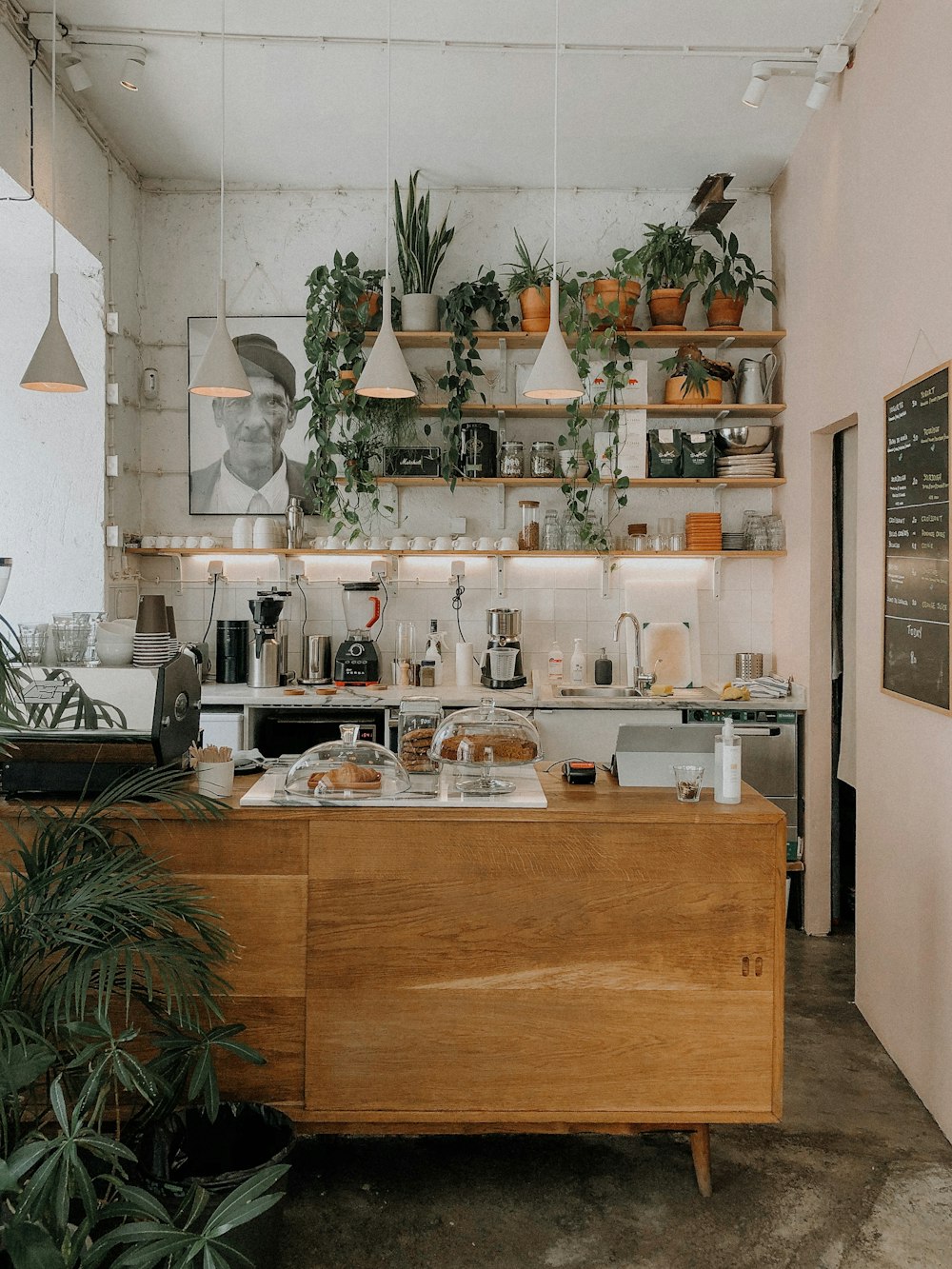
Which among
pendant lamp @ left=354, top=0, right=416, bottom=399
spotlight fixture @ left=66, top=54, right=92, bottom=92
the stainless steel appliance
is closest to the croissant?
the stainless steel appliance

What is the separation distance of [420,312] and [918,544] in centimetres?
291

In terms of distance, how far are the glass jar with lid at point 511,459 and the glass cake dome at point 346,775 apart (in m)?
2.78

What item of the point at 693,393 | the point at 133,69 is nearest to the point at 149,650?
the point at 133,69

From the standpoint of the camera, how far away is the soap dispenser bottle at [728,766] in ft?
8.64

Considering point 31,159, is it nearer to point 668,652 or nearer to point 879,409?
point 879,409

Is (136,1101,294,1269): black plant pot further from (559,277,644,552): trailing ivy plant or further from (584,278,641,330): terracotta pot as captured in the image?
(584,278,641,330): terracotta pot

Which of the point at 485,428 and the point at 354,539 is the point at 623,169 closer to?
Result: the point at 485,428

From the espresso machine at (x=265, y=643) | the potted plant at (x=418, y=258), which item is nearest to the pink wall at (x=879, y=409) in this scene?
the potted plant at (x=418, y=258)

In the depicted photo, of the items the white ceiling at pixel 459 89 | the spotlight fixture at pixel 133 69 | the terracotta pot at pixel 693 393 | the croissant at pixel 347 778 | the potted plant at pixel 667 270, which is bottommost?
the croissant at pixel 347 778

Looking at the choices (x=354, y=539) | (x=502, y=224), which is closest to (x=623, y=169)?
(x=502, y=224)

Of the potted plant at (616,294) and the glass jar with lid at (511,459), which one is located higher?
the potted plant at (616,294)

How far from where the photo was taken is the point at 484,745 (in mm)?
2729

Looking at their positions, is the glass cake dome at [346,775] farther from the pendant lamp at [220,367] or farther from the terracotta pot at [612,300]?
the terracotta pot at [612,300]

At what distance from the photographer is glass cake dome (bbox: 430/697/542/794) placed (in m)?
2.72
